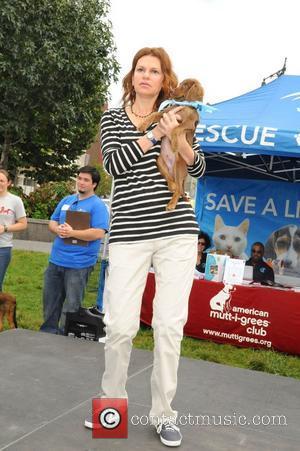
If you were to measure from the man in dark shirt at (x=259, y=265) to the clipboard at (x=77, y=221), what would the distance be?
9.75 ft

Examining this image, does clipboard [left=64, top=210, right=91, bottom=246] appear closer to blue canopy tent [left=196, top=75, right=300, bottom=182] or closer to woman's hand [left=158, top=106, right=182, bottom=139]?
blue canopy tent [left=196, top=75, right=300, bottom=182]

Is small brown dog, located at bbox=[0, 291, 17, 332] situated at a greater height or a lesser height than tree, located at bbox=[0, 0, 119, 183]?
lesser

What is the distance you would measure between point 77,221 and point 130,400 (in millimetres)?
1911

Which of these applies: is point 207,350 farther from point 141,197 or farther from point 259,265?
point 141,197

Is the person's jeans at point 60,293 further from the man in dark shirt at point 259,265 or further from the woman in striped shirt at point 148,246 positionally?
the man in dark shirt at point 259,265

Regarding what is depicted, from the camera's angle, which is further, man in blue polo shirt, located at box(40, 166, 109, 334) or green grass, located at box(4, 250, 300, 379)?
green grass, located at box(4, 250, 300, 379)

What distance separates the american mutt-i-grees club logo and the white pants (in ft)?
10.4

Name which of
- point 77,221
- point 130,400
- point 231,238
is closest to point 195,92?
point 130,400

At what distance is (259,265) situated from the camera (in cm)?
766

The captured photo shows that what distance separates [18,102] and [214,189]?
11694 mm

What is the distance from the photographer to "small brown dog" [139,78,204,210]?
256 centimetres

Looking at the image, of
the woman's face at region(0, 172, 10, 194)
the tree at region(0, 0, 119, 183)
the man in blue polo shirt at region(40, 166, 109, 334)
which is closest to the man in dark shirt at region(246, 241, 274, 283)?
the man in blue polo shirt at region(40, 166, 109, 334)

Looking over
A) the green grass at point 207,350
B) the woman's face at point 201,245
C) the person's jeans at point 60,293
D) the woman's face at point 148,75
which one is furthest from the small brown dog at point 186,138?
the woman's face at point 201,245

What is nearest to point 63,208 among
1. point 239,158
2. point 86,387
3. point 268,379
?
point 86,387
